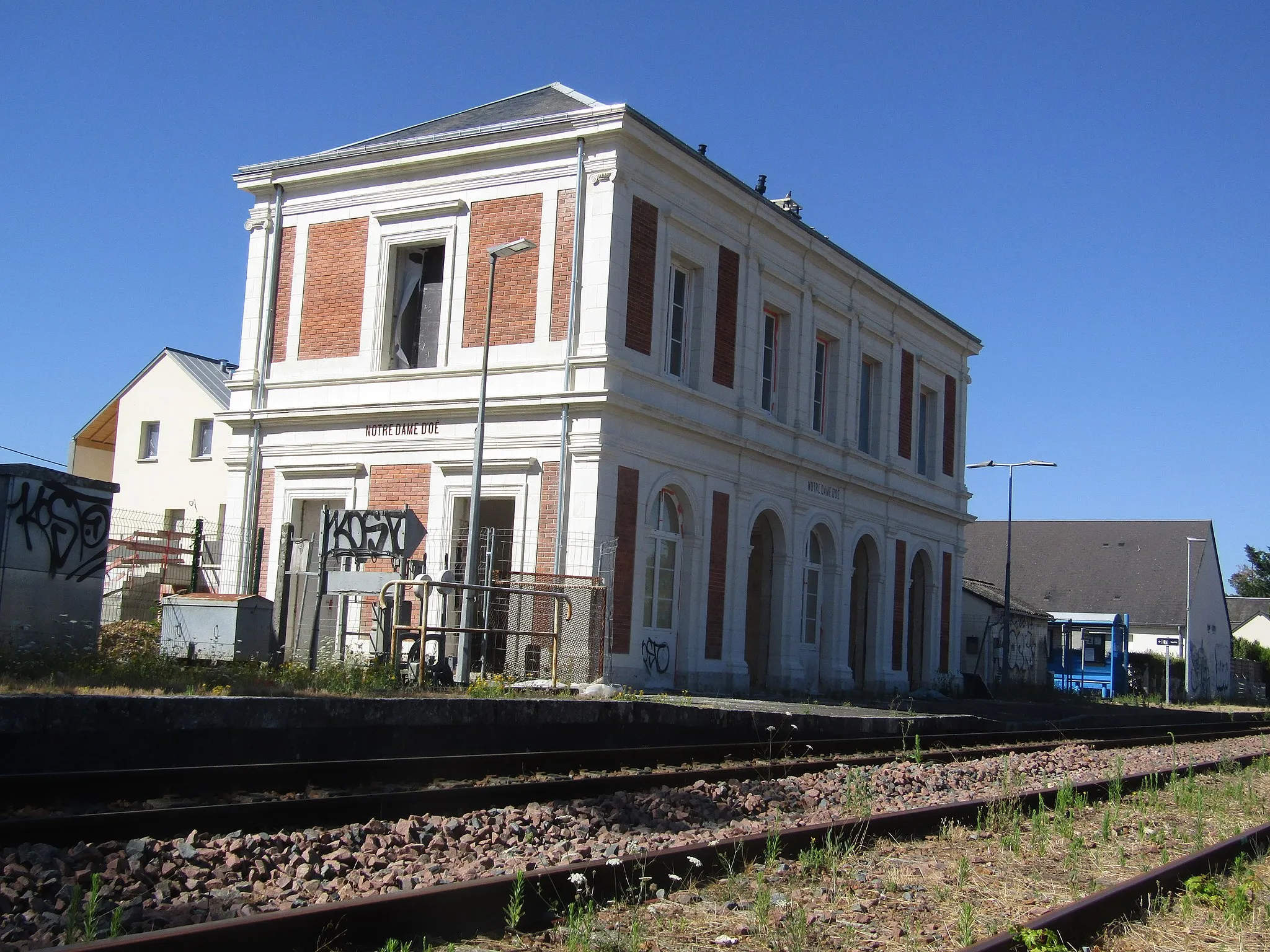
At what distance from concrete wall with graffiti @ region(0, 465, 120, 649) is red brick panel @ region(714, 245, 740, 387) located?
14.1 m

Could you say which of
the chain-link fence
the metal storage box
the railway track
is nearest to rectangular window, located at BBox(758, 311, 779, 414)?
the chain-link fence

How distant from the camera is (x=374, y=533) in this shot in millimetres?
20984

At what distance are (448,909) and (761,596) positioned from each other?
2330 centimetres

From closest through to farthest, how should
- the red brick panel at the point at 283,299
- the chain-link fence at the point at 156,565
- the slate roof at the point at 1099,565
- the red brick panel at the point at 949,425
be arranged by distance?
the chain-link fence at the point at 156,565
the red brick panel at the point at 283,299
the red brick panel at the point at 949,425
the slate roof at the point at 1099,565

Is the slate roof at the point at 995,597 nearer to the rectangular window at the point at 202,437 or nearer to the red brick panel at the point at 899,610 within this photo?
the red brick panel at the point at 899,610

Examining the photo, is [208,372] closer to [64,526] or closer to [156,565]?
[156,565]

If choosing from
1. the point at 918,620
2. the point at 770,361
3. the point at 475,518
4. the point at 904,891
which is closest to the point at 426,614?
the point at 475,518

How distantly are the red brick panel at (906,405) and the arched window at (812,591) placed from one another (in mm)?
5980

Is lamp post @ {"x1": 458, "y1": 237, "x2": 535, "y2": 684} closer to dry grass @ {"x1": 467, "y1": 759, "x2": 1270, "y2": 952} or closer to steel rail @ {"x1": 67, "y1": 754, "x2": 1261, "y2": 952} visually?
dry grass @ {"x1": 467, "y1": 759, "x2": 1270, "y2": 952}

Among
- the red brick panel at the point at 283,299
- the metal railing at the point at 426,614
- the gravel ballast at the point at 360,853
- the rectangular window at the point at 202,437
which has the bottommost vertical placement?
the gravel ballast at the point at 360,853

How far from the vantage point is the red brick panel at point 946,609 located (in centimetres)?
3744

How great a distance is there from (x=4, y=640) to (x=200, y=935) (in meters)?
10.0

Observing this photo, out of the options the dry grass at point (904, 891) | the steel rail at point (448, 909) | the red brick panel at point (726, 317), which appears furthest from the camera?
the red brick panel at point (726, 317)

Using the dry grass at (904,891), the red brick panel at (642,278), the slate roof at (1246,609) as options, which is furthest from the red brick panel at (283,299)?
the slate roof at (1246,609)
